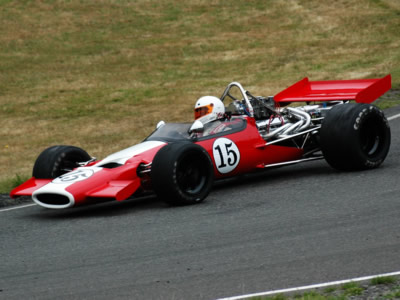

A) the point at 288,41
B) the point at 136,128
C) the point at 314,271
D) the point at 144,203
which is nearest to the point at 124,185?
the point at 144,203

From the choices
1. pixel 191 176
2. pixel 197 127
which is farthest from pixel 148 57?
pixel 191 176

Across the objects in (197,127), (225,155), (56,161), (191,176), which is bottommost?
(191,176)

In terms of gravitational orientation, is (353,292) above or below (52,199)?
below

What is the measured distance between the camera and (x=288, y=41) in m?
28.9

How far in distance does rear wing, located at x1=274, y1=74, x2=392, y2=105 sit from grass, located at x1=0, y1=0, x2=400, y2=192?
4128 millimetres

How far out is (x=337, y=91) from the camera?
11.6 m

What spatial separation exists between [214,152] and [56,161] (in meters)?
1.99

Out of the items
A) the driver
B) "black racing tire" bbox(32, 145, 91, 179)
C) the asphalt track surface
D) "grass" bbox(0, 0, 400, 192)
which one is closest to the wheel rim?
the asphalt track surface

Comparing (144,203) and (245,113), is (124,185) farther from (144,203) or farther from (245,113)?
(245,113)

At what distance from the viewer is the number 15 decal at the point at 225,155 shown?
9375mm

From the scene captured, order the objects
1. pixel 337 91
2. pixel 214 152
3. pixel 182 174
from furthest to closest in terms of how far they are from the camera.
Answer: pixel 337 91, pixel 214 152, pixel 182 174

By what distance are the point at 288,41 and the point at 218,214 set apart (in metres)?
21.4

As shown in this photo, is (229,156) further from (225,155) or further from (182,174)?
(182,174)

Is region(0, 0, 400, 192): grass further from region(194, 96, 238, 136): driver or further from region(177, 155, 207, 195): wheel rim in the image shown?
region(177, 155, 207, 195): wheel rim
